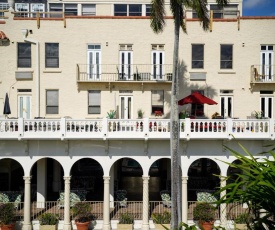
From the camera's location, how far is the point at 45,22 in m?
22.6

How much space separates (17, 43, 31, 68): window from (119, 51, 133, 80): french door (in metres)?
6.94

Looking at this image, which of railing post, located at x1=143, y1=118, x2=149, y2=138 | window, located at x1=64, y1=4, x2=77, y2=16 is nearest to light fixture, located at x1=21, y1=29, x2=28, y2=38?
railing post, located at x1=143, y1=118, x2=149, y2=138

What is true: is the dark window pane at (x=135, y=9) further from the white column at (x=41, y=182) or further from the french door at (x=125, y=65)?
the white column at (x=41, y=182)

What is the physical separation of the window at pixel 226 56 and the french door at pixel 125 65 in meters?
6.88

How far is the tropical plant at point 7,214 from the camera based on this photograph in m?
17.0

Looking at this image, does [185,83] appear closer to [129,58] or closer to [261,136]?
[129,58]

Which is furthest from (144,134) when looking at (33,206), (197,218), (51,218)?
(33,206)

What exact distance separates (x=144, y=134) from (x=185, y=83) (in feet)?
23.5

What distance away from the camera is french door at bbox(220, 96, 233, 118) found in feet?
75.3

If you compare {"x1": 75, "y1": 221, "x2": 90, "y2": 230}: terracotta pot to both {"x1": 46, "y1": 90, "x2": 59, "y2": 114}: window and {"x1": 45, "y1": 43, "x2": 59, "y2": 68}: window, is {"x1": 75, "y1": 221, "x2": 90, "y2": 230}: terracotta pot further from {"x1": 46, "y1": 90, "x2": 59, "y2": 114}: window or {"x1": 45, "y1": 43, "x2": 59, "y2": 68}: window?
{"x1": 45, "y1": 43, "x2": 59, "y2": 68}: window

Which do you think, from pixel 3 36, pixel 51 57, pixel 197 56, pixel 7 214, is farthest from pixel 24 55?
pixel 197 56

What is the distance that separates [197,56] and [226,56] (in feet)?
7.20

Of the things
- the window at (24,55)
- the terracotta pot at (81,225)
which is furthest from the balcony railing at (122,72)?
the terracotta pot at (81,225)

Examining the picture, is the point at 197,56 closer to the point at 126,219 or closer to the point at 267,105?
the point at 267,105
